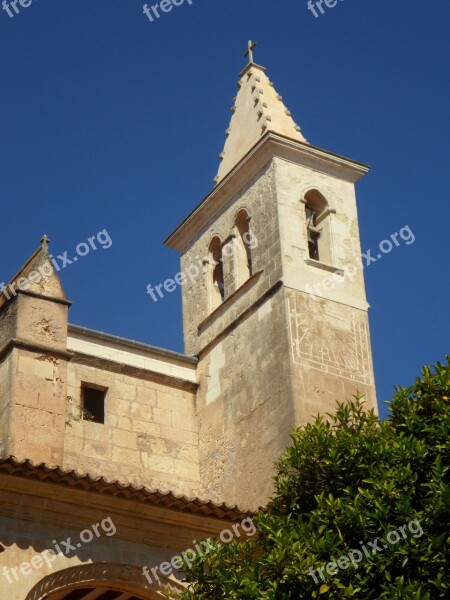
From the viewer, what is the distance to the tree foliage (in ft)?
42.2

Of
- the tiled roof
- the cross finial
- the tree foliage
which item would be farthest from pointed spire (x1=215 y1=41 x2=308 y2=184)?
the tree foliage

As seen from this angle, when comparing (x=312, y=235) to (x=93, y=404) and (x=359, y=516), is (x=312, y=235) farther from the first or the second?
(x=359, y=516)

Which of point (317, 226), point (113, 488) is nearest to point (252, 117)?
point (317, 226)

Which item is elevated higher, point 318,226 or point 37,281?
point 318,226

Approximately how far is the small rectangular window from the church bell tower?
1.78 meters

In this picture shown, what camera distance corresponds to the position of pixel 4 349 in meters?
19.4

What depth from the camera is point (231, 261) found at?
22656mm

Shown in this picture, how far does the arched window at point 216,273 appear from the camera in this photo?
76.1ft

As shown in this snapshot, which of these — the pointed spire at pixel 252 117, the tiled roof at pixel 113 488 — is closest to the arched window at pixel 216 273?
the pointed spire at pixel 252 117

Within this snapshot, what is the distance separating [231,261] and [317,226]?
1605 millimetres

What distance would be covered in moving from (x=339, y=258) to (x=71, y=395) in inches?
200

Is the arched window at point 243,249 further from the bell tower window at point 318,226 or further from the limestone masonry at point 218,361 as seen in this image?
the bell tower window at point 318,226

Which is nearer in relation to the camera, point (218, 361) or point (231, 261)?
point (218, 361)

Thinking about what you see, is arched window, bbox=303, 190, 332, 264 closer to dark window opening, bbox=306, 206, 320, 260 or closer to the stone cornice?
dark window opening, bbox=306, 206, 320, 260
